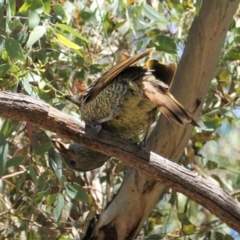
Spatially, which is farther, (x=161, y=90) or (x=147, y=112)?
(x=147, y=112)

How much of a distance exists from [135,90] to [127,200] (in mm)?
598

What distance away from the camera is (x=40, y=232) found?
133 inches

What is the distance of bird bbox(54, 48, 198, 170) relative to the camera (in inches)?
92.2

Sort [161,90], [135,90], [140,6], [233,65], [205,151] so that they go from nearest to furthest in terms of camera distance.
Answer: [161,90] → [135,90] → [140,6] → [233,65] → [205,151]

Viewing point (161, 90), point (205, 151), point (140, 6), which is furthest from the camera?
point (205, 151)

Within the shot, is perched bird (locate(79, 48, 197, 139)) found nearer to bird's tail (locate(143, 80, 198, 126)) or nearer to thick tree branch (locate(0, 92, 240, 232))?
bird's tail (locate(143, 80, 198, 126))

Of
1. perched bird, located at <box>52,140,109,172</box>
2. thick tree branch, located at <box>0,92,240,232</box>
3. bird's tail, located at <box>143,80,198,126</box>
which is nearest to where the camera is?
bird's tail, located at <box>143,80,198,126</box>

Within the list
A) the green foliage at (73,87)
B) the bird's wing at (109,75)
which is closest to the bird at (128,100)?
the bird's wing at (109,75)

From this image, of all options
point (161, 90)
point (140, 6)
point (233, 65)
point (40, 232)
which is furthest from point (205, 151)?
point (161, 90)

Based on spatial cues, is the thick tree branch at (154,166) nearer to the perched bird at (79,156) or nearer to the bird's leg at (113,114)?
the bird's leg at (113,114)

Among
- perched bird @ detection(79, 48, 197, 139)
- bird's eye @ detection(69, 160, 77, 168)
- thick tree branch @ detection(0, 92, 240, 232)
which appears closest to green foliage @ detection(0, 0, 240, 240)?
bird's eye @ detection(69, 160, 77, 168)

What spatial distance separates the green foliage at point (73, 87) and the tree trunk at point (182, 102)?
0.12 metres

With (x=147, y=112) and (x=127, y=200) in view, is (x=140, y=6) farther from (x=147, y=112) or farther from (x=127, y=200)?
(x=127, y=200)

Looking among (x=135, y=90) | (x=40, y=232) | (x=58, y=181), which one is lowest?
(x=40, y=232)
